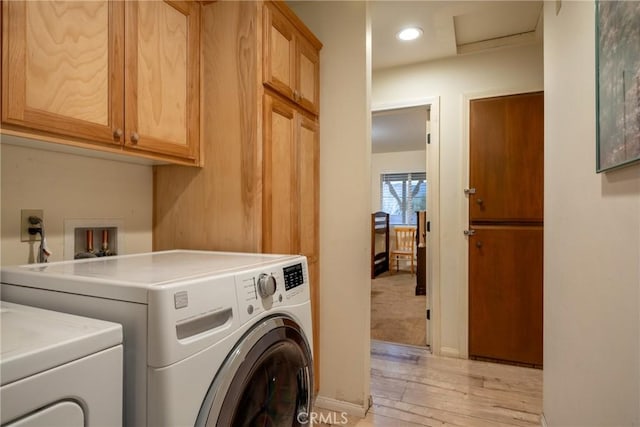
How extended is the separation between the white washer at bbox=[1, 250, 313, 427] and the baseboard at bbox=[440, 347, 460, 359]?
185 centimetres

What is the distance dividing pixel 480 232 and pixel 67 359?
2.66 meters

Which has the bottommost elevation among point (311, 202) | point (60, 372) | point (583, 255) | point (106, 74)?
point (60, 372)

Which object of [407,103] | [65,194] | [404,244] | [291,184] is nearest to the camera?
[65,194]

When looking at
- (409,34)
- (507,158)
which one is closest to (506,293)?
(507,158)

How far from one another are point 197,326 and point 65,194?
92cm

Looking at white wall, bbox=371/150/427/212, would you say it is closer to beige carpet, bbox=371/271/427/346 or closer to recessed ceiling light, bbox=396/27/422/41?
beige carpet, bbox=371/271/427/346

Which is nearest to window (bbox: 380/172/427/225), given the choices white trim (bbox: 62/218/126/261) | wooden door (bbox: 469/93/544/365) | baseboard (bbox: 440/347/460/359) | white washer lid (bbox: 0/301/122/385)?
wooden door (bbox: 469/93/544/365)

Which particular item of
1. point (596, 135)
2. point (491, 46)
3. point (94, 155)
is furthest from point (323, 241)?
point (491, 46)

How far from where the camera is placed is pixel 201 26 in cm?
153

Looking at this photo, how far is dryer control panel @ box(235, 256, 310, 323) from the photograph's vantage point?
0.93m

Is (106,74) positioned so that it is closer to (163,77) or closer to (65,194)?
(163,77)

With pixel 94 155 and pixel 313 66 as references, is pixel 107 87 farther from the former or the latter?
pixel 313 66

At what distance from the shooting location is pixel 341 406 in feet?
6.18

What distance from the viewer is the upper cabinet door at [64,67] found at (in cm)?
90
